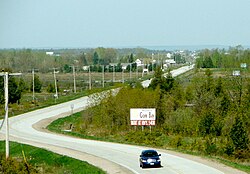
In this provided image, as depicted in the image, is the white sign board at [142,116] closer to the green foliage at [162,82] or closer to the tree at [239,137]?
the tree at [239,137]

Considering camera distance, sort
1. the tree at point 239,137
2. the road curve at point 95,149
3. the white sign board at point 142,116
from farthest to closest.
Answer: the white sign board at point 142,116
the tree at point 239,137
the road curve at point 95,149

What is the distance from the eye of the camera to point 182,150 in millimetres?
41938

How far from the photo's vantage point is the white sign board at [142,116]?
171ft

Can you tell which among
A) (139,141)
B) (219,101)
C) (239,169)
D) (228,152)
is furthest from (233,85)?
(239,169)

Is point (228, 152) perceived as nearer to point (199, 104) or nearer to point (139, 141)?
point (139, 141)

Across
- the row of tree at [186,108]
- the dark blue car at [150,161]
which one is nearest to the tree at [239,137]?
the row of tree at [186,108]

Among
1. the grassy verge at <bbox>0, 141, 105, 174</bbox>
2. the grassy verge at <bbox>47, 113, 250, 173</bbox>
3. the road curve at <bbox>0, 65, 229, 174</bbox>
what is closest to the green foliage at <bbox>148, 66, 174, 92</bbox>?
the grassy verge at <bbox>47, 113, 250, 173</bbox>

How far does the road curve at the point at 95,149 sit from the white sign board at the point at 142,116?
5728mm

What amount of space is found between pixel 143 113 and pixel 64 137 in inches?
305

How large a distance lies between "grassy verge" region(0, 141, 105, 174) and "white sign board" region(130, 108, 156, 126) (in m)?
11.2

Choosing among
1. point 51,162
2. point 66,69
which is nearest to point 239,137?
point 51,162

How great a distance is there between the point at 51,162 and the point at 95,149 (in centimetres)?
486

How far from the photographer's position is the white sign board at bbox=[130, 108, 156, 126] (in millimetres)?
52219

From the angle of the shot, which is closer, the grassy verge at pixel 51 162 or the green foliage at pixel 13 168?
the green foliage at pixel 13 168
